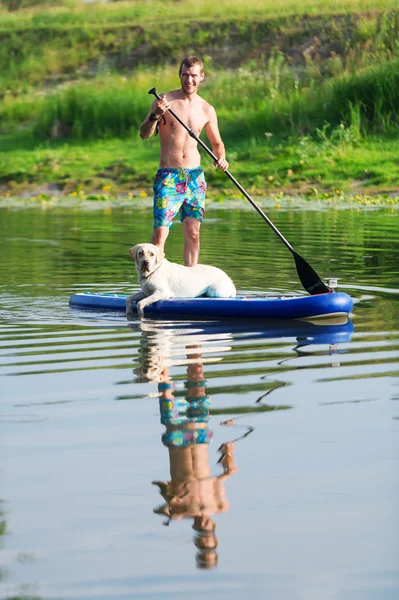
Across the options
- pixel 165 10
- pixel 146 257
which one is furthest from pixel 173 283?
pixel 165 10

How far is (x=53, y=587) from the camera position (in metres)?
3.96

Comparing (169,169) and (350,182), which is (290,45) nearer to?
(350,182)

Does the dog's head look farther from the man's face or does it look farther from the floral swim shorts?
the man's face

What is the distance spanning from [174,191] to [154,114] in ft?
2.33

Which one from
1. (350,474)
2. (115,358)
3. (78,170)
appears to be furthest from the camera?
(78,170)

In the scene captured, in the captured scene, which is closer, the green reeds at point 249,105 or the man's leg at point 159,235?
the man's leg at point 159,235

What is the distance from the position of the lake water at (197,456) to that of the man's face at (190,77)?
1.99 meters

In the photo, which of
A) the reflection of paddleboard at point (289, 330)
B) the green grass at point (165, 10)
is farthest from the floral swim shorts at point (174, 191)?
the green grass at point (165, 10)

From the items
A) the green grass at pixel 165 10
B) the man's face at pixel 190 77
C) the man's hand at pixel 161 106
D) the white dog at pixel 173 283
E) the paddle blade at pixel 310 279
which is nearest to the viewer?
the white dog at pixel 173 283

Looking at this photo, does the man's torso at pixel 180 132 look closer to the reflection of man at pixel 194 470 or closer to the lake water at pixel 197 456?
the lake water at pixel 197 456

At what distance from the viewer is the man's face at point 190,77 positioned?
10133mm

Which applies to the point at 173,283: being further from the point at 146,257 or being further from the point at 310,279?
the point at 310,279

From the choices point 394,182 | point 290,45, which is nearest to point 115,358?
point 394,182

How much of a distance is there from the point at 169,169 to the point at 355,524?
6.30 meters
